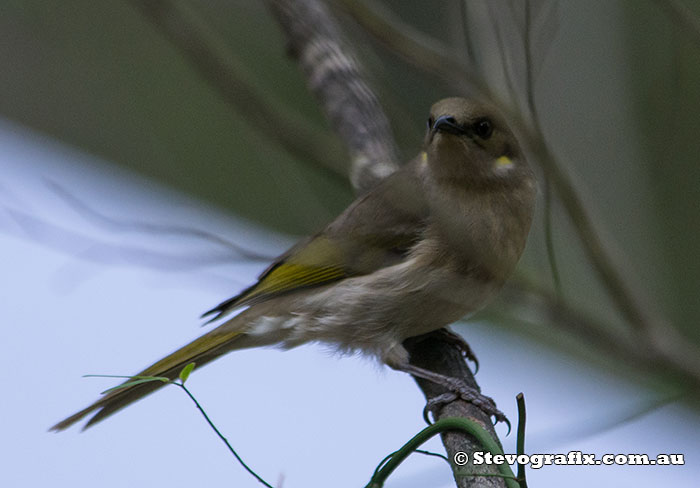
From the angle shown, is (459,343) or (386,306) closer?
(386,306)

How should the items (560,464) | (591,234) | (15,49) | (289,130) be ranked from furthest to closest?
(15,49)
(289,130)
(591,234)
(560,464)

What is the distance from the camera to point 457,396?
284cm

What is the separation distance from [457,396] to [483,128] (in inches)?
38.9

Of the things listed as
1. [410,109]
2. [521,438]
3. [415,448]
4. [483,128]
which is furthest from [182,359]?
[410,109]

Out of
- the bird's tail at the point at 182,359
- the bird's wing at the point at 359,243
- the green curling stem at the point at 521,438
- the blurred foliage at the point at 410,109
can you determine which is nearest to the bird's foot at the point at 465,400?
the blurred foliage at the point at 410,109

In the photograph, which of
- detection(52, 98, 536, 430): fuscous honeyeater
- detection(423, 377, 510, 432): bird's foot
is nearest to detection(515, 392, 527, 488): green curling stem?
detection(423, 377, 510, 432): bird's foot

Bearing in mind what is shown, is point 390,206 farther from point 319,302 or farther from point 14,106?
point 14,106

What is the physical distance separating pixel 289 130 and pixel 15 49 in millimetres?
2483

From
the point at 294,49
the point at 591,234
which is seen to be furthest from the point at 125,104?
the point at 591,234

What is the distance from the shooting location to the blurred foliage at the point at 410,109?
2.99 m

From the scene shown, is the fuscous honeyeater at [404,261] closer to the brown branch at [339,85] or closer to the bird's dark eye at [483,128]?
the bird's dark eye at [483,128]

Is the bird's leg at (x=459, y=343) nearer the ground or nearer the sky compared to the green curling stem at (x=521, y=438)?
nearer the sky

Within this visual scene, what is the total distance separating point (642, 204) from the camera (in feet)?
13.5

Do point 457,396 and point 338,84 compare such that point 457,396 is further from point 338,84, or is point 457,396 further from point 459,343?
point 338,84
